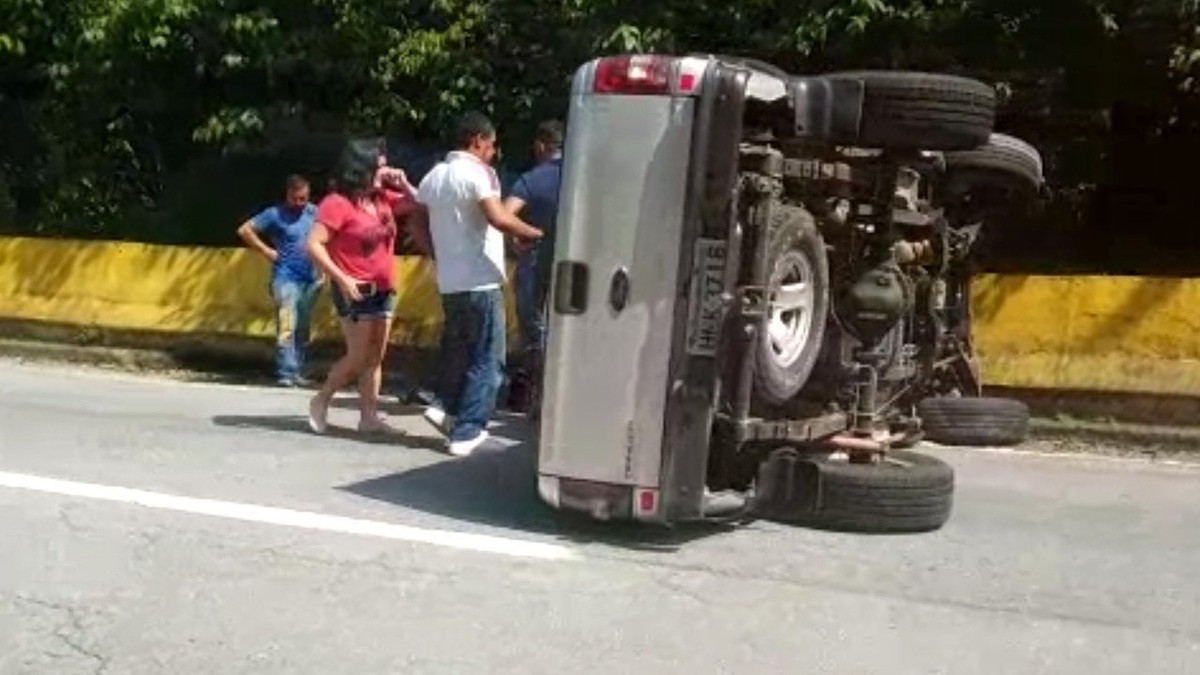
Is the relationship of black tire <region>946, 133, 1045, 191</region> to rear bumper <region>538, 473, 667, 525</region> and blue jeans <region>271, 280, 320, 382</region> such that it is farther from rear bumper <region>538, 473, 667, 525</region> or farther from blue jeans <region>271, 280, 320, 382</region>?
blue jeans <region>271, 280, 320, 382</region>

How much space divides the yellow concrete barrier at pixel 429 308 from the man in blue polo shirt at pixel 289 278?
0.98 ft

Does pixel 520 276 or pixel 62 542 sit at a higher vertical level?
pixel 520 276

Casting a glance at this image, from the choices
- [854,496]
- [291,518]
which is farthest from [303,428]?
[854,496]

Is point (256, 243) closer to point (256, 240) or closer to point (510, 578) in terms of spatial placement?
point (256, 240)

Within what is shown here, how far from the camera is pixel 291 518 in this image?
7074mm

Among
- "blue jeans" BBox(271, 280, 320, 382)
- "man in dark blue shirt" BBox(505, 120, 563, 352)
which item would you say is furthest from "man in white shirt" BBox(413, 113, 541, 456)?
"blue jeans" BBox(271, 280, 320, 382)

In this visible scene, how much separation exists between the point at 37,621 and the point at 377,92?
923 cm

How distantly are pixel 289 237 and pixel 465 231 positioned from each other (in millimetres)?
4328

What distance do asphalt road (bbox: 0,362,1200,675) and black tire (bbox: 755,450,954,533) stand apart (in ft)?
0.25

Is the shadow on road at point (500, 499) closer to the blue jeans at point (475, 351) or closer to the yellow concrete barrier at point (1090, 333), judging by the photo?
the blue jeans at point (475, 351)

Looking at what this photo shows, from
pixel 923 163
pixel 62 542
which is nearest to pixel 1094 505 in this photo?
pixel 923 163

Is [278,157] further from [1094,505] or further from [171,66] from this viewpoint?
[1094,505]

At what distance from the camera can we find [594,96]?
6422 millimetres

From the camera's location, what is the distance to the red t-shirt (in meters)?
8.98
